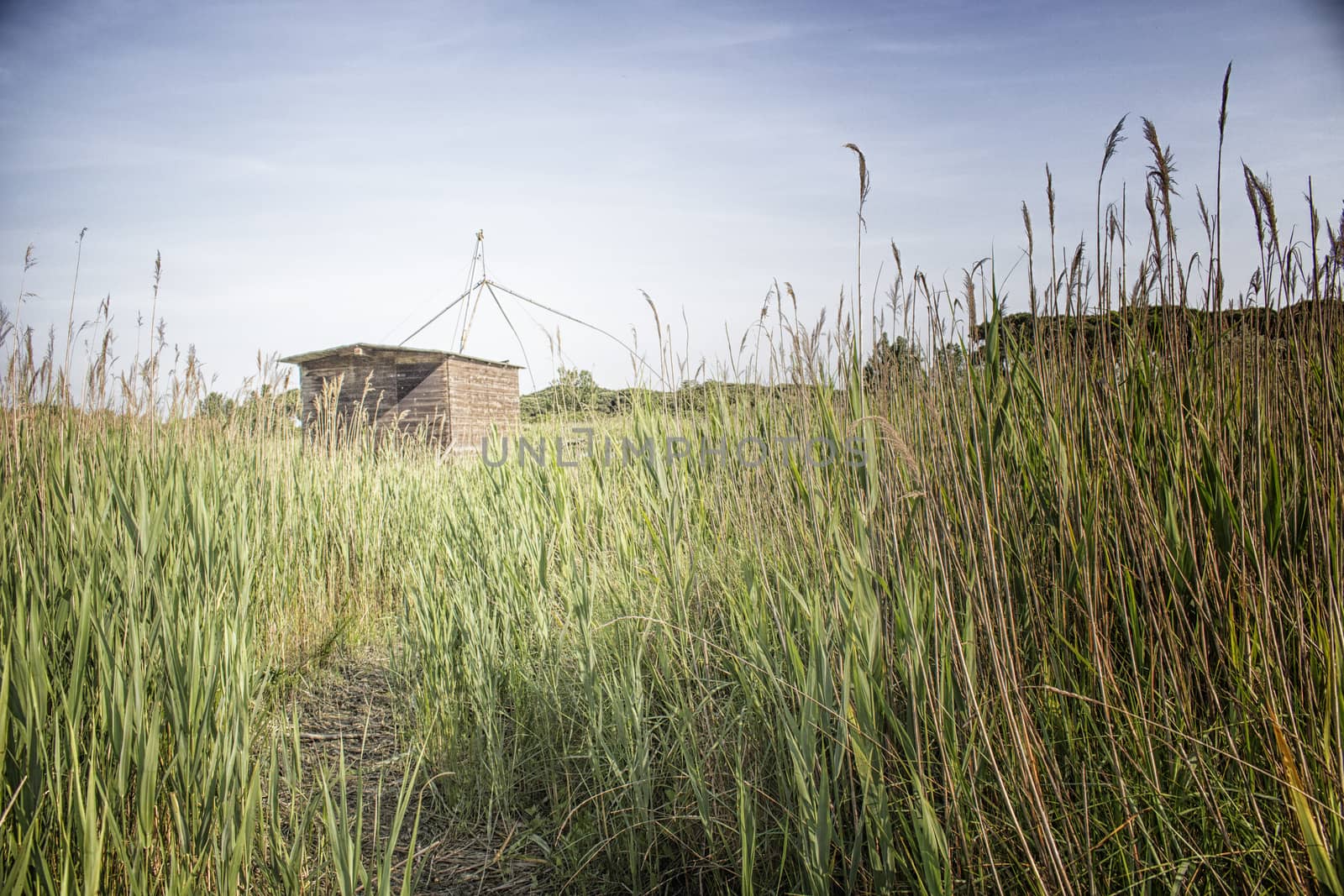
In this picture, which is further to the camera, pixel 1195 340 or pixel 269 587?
pixel 269 587

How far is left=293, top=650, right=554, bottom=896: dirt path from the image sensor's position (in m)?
1.99

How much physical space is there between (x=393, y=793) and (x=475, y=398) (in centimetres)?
1283

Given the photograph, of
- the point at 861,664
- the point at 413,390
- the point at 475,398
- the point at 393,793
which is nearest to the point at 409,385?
the point at 413,390

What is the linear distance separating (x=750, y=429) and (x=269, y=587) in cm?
275

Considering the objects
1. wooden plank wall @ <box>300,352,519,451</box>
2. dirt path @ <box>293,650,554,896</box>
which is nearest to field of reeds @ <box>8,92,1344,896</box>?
dirt path @ <box>293,650,554,896</box>

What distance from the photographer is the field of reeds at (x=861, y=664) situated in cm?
117

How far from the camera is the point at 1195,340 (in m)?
1.68

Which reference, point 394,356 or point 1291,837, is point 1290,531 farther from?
point 394,356

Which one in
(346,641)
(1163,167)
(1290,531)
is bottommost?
(346,641)

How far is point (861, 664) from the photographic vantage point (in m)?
1.46

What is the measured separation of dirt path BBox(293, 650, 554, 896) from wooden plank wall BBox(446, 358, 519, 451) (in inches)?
379

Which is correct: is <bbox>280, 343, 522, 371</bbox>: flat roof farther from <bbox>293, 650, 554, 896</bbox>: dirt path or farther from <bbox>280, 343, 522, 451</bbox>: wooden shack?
<bbox>293, 650, 554, 896</bbox>: dirt path

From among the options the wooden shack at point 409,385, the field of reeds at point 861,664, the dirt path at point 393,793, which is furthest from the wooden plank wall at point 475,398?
the field of reeds at point 861,664

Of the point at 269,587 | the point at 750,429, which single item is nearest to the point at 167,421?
the point at 269,587
